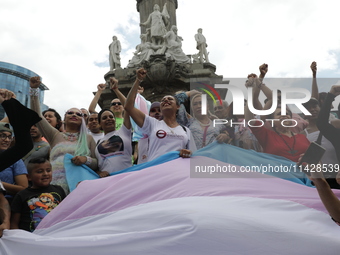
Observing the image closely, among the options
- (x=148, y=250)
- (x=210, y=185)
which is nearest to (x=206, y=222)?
(x=148, y=250)

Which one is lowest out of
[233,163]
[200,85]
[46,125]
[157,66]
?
[233,163]

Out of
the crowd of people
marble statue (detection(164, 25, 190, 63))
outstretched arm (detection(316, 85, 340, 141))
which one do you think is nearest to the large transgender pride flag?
the crowd of people

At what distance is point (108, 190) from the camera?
3170 mm

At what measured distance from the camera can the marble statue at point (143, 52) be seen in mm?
15001

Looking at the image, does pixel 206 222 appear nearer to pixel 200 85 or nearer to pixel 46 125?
pixel 200 85

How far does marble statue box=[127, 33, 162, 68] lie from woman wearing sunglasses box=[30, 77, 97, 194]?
10.6m

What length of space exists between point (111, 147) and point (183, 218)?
75.2 inches

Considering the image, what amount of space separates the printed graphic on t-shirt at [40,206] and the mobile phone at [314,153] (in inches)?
89.7

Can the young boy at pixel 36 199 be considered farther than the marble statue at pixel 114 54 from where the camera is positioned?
No

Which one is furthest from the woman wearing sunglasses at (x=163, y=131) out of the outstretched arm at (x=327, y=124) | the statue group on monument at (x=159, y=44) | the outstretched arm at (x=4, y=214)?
the statue group on monument at (x=159, y=44)

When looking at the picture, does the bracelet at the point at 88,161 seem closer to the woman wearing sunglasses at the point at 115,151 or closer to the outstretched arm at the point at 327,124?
the woman wearing sunglasses at the point at 115,151

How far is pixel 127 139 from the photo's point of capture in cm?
424

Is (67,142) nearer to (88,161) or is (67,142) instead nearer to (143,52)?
(88,161)

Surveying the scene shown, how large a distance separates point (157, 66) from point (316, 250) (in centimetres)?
1179
